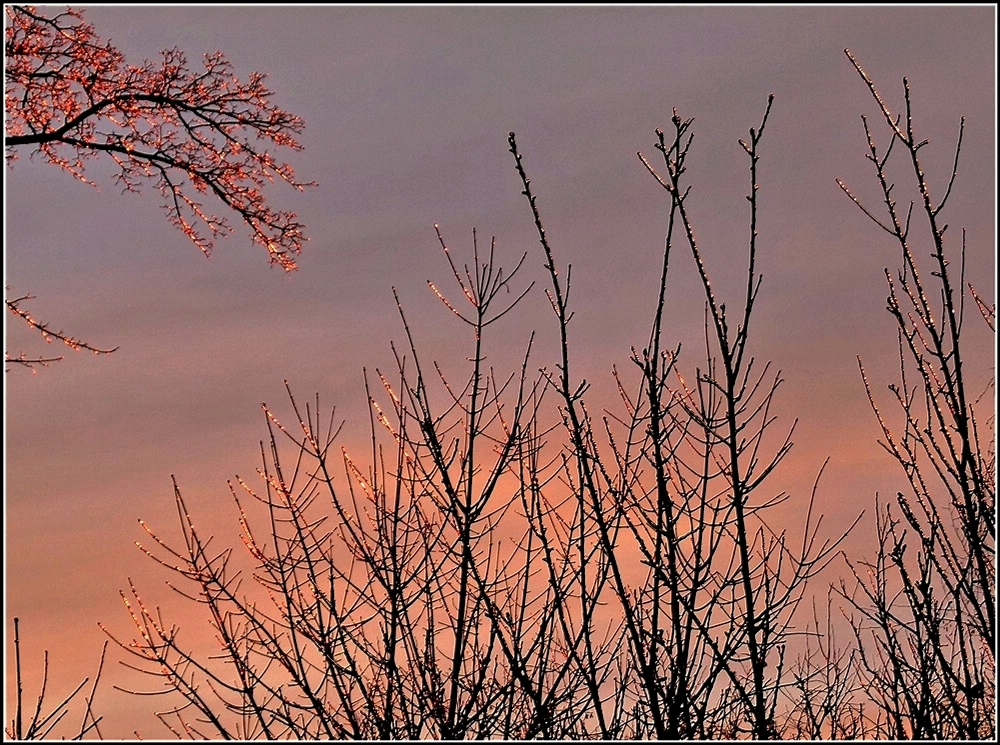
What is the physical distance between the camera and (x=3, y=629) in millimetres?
4180

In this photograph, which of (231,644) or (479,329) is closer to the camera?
(231,644)

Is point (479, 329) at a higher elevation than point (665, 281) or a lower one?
higher

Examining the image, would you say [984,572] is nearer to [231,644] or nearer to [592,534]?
[592,534]

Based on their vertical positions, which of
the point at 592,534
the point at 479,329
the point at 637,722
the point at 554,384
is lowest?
the point at 637,722

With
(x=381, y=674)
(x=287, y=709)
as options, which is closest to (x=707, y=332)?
(x=381, y=674)

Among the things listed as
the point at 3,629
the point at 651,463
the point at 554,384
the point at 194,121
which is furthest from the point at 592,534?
the point at 194,121

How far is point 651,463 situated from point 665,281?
0.76m

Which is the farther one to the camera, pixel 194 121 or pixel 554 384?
pixel 194 121

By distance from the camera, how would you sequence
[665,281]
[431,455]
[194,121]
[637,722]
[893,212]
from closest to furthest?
1. [665,281]
2. [893,212]
3. [637,722]
4. [431,455]
5. [194,121]

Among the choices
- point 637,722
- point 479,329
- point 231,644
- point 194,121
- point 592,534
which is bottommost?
point 637,722

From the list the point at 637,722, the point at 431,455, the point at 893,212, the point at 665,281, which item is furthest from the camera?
the point at 431,455

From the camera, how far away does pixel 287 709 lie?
3.77 metres

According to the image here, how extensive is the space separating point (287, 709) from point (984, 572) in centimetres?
258

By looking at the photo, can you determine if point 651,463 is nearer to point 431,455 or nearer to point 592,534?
point 592,534
